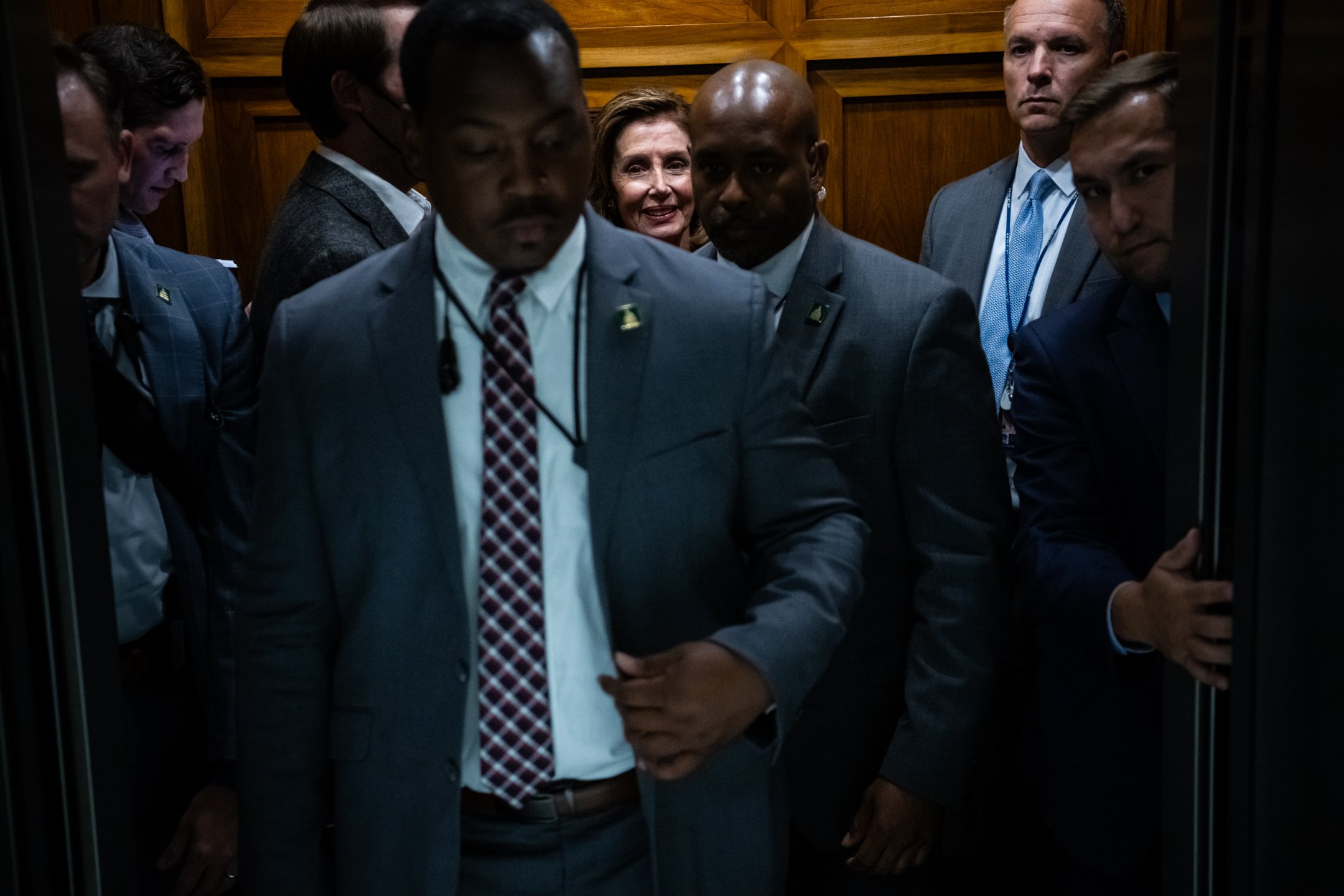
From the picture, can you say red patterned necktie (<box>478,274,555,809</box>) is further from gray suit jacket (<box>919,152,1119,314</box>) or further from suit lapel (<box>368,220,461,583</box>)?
gray suit jacket (<box>919,152,1119,314</box>)

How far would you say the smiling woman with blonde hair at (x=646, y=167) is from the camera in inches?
102

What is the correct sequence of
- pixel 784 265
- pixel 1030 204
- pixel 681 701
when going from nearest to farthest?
pixel 681 701 < pixel 784 265 < pixel 1030 204

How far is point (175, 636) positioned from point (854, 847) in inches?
34.1

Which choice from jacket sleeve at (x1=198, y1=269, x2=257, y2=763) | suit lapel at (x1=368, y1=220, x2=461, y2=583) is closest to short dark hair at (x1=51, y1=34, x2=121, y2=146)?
jacket sleeve at (x1=198, y1=269, x2=257, y2=763)

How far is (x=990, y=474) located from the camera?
5.26 feet

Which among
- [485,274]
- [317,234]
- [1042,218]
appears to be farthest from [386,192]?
[1042,218]

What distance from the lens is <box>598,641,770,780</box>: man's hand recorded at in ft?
3.44

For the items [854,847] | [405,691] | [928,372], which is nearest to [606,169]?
[928,372]

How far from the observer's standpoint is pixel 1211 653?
1.10m

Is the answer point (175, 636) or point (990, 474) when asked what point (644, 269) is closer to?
point (990, 474)

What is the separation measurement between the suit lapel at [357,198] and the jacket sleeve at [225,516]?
0.84ft

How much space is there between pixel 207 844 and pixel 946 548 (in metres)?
0.92

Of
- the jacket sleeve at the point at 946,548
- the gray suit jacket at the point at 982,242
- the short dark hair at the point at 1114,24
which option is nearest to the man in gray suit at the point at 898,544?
the jacket sleeve at the point at 946,548

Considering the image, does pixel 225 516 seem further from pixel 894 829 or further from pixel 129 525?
pixel 894 829
